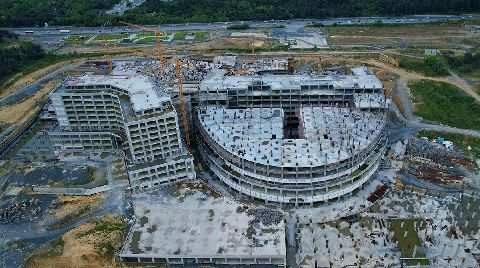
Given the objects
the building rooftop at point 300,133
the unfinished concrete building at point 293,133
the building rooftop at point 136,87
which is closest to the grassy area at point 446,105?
the unfinished concrete building at point 293,133

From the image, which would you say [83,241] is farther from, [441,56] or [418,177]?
[441,56]

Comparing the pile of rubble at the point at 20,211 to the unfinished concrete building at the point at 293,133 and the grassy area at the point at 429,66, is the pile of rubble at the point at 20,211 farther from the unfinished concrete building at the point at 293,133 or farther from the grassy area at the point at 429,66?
the grassy area at the point at 429,66

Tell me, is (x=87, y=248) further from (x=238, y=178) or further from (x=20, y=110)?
(x=20, y=110)

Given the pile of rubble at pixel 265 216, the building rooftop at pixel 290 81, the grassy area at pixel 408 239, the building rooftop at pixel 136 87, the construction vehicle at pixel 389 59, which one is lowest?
the grassy area at pixel 408 239

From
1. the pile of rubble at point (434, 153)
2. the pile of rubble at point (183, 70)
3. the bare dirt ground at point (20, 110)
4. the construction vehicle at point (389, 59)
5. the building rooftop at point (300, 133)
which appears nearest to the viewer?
the building rooftop at point (300, 133)

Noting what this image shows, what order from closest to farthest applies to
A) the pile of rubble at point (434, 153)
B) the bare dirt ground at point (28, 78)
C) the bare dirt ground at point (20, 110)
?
1. the pile of rubble at point (434, 153)
2. the bare dirt ground at point (20, 110)
3. the bare dirt ground at point (28, 78)

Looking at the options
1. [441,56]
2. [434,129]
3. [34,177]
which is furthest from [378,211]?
[441,56]

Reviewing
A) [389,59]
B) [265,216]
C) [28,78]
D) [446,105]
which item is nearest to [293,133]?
[265,216]
